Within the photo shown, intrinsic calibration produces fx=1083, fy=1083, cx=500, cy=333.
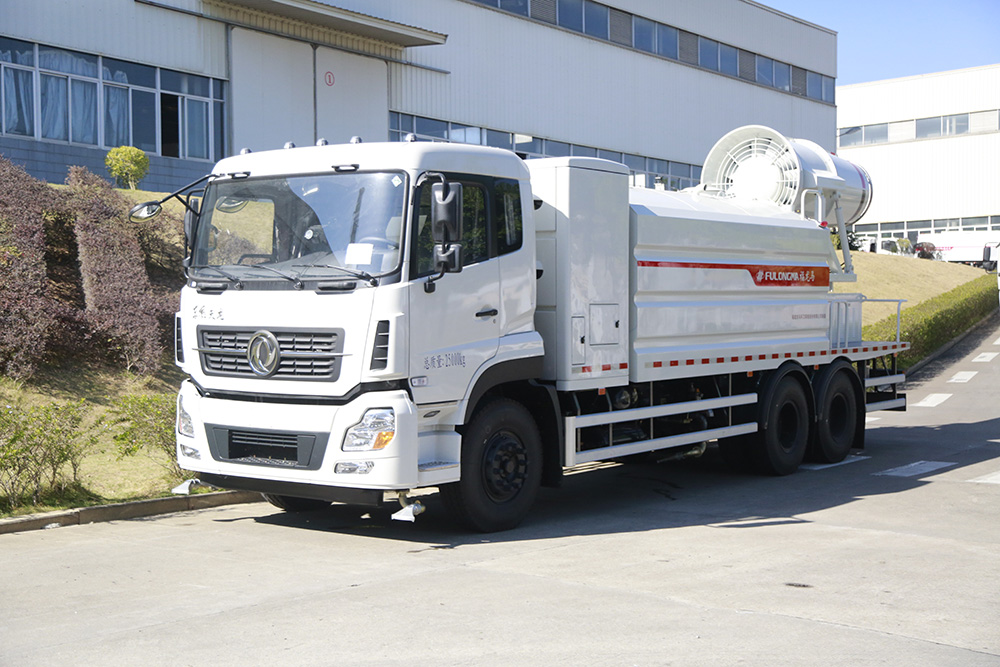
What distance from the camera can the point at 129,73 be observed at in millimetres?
22891

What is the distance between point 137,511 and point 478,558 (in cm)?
336

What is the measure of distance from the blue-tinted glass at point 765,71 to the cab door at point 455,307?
35.6 meters

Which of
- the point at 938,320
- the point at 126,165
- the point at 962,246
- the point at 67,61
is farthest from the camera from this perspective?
the point at 962,246

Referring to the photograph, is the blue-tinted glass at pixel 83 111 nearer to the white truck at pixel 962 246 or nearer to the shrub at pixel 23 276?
the shrub at pixel 23 276

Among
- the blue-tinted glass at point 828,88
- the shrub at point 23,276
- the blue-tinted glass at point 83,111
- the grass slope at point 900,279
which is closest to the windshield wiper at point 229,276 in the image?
the shrub at point 23,276

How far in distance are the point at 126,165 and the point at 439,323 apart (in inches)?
620

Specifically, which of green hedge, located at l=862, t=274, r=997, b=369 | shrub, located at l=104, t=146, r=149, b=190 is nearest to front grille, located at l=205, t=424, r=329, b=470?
green hedge, located at l=862, t=274, r=997, b=369

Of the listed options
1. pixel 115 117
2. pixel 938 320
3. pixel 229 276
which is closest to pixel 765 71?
pixel 938 320

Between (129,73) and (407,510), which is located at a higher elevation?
Answer: (129,73)

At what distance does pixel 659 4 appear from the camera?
36219 millimetres

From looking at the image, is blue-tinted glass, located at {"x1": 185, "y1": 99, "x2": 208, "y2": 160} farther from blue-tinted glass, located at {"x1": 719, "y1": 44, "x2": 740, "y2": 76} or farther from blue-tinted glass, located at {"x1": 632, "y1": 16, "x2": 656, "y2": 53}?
blue-tinted glass, located at {"x1": 719, "y1": 44, "x2": 740, "y2": 76}

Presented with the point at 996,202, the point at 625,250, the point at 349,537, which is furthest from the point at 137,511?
the point at 996,202

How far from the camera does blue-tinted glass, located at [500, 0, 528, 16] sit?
30453 mm

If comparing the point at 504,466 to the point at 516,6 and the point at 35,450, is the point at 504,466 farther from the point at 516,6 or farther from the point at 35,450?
the point at 516,6
